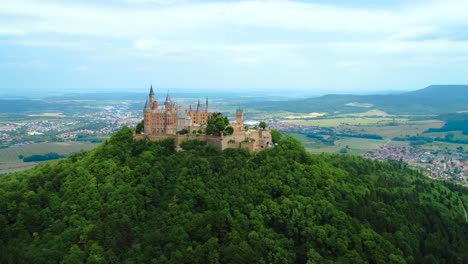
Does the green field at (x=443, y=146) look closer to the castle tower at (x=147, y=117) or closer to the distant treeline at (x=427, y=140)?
the distant treeline at (x=427, y=140)

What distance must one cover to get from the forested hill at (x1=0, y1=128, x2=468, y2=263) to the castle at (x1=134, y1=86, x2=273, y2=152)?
193 centimetres

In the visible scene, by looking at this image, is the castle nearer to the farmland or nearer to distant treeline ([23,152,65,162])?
the farmland

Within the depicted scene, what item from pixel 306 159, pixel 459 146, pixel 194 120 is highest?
pixel 194 120

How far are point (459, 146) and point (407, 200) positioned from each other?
121m

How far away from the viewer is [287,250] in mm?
54406

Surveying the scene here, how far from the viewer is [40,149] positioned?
161750mm

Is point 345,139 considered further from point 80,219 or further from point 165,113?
point 80,219

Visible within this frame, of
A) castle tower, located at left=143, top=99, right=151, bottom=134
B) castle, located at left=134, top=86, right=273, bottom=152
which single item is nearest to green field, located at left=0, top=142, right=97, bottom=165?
castle tower, located at left=143, top=99, right=151, bottom=134

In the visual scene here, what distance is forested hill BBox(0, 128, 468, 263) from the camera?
53.5 metres

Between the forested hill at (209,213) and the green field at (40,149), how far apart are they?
8031 cm

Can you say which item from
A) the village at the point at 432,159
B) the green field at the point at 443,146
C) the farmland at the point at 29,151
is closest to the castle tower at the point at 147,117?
the farmland at the point at 29,151

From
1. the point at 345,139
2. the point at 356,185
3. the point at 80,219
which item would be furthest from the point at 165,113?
the point at 345,139

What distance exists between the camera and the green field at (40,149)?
148875 mm

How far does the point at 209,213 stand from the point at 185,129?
68.8 ft
